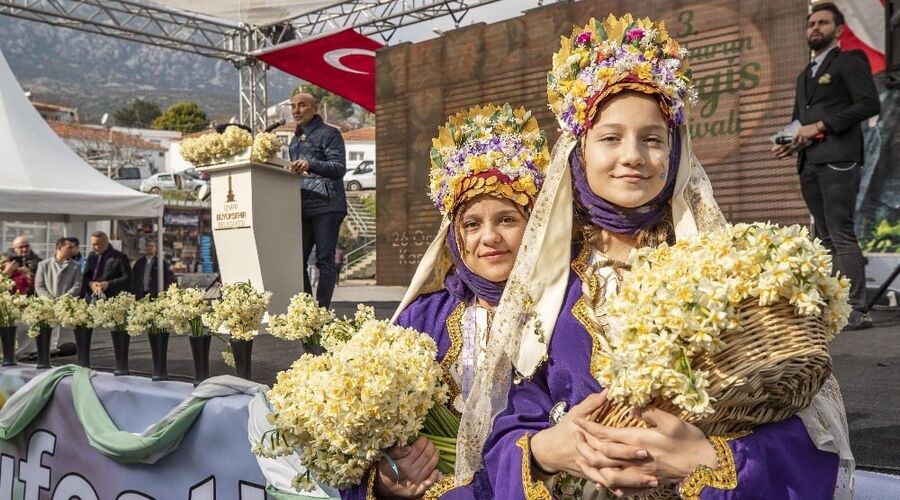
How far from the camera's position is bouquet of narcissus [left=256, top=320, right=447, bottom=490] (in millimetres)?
1484

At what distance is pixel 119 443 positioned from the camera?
2.99 m

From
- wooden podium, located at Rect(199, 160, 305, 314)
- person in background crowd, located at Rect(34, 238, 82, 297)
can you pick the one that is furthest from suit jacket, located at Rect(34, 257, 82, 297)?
wooden podium, located at Rect(199, 160, 305, 314)

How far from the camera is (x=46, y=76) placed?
18938 cm

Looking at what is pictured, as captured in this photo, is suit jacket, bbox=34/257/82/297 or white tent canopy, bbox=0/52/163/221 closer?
white tent canopy, bbox=0/52/163/221

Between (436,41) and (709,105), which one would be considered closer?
(709,105)

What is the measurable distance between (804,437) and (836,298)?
242 millimetres

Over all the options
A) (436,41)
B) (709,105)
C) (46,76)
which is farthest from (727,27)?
(46,76)

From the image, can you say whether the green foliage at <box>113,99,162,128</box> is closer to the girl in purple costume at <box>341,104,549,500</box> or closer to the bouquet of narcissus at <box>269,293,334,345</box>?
the bouquet of narcissus at <box>269,293,334,345</box>

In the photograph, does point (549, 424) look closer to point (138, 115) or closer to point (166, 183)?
point (166, 183)

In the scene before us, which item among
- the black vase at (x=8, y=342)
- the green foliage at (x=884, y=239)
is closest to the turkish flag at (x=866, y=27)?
the green foliage at (x=884, y=239)

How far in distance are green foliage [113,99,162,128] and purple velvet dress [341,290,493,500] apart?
89.7m

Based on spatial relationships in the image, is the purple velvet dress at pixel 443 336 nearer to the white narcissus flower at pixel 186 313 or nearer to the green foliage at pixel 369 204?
the white narcissus flower at pixel 186 313

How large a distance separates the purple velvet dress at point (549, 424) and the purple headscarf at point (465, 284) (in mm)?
325

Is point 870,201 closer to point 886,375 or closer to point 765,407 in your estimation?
point 886,375
